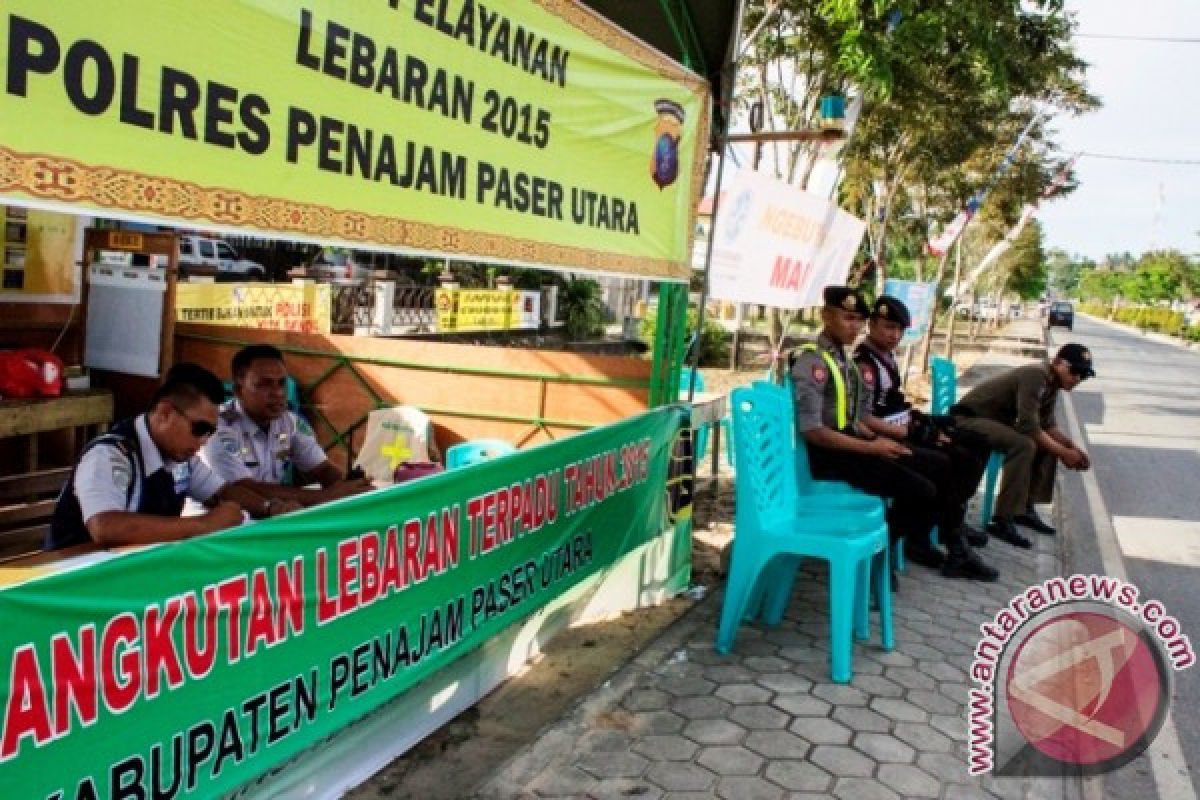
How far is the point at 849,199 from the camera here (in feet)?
59.4

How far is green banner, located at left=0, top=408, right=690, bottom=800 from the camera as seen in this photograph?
5.88ft

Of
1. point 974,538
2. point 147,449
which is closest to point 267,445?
point 147,449

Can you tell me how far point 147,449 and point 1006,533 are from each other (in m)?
5.85

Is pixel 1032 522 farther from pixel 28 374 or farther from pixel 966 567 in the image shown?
pixel 28 374

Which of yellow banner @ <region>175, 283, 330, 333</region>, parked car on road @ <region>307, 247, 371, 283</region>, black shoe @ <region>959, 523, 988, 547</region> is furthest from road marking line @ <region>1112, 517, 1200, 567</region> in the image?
parked car on road @ <region>307, 247, 371, 283</region>

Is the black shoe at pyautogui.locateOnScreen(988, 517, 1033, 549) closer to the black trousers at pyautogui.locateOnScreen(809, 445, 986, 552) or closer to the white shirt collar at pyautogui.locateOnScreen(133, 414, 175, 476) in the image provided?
the black trousers at pyautogui.locateOnScreen(809, 445, 986, 552)

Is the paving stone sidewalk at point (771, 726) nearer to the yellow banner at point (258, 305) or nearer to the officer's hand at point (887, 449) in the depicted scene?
the officer's hand at point (887, 449)

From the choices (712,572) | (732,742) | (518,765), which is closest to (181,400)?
(518,765)

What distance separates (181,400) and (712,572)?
367cm

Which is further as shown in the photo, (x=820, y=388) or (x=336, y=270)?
(x=336, y=270)

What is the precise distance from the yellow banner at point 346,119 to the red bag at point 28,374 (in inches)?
111

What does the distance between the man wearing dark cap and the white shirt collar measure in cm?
548

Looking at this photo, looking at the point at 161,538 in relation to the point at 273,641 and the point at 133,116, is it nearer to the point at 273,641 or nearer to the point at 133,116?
the point at 273,641

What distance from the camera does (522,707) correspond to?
12.5 feet
